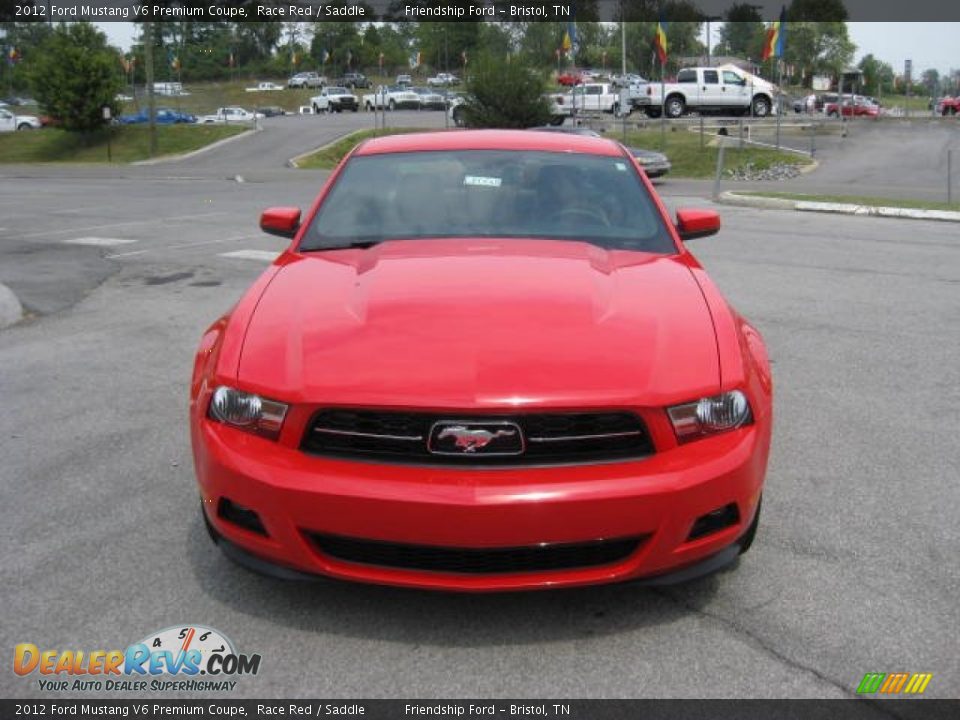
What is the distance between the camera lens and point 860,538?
3613 mm

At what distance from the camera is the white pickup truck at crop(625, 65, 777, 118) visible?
140ft

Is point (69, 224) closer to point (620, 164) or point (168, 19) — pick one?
point (620, 164)

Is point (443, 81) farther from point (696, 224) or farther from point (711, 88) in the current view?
point (696, 224)

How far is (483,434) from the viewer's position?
2.73 meters

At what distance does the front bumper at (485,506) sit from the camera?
262 cm

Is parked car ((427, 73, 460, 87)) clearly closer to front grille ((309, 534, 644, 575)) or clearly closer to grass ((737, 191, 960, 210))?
grass ((737, 191, 960, 210))

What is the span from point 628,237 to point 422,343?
1.53 m

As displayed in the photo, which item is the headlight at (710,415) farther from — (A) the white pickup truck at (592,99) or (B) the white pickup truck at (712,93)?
(A) the white pickup truck at (592,99)

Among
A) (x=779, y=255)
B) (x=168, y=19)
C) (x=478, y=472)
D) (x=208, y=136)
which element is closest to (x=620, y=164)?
(x=478, y=472)

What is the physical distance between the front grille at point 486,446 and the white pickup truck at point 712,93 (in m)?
41.3

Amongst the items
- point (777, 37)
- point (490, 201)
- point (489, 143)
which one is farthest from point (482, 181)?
point (777, 37)

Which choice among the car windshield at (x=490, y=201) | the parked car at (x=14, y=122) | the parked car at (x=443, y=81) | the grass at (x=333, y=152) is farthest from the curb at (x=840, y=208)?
the parked car at (x=443, y=81)

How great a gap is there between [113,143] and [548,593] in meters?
48.6

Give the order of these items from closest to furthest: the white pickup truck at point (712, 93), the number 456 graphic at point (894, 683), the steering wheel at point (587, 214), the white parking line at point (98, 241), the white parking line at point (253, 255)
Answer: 1. the number 456 graphic at point (894, 683)
2. the steering wheel at point (587, 214)
3. the white parking line at point (253, 255)
4. the white parking line at point (98, 241)
5. the white pickup truck at point (712, 93)
